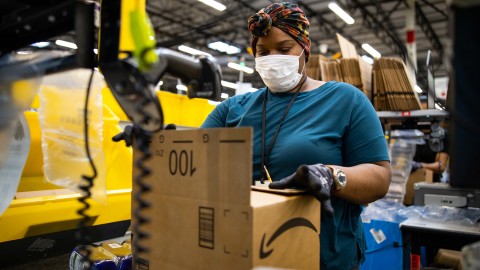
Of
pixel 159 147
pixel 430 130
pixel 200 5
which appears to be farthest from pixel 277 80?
pixel 200 5

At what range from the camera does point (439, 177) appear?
4305mm

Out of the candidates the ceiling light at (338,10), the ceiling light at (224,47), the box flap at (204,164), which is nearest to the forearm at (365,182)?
the box flap at (204,164)

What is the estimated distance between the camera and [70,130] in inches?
32.9

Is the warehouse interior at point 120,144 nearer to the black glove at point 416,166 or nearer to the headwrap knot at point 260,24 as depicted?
the headwrap knot at point 260,24

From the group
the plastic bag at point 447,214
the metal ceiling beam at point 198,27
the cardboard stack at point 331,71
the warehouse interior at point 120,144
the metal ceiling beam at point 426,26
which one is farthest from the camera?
the metal ceiling beam at point 198,27

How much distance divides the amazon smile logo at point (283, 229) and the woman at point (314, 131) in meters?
0.10

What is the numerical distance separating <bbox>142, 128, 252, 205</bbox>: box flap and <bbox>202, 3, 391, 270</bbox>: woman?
0.21m

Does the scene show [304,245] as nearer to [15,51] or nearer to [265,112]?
[265,112]

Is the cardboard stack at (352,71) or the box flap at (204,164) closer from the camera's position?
the box flap at (204,164)

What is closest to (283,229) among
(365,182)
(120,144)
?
(365,182)

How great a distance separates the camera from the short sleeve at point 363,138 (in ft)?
3.69

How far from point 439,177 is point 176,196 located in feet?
14.2

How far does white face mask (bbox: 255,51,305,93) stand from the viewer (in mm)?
1324

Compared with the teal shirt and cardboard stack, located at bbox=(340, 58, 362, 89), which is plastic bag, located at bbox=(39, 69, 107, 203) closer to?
the teal shirt
